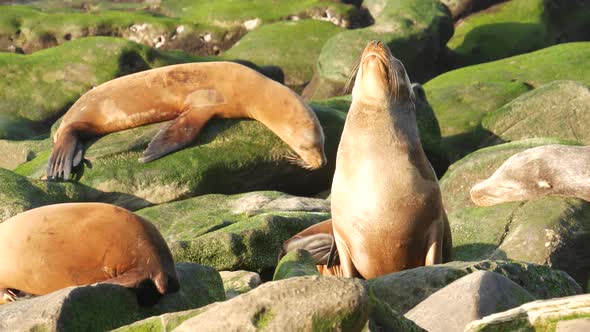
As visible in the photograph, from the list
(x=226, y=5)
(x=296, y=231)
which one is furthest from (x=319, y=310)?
(x=226, y=5)

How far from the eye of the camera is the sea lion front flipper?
1142cm

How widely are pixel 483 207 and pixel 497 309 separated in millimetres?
4647

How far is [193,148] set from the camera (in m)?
11.6

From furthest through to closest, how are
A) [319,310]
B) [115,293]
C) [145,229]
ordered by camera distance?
[145,229]
[115,293]
[319,310]

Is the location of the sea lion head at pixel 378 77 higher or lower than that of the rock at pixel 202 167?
higher

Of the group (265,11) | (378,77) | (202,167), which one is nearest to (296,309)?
(378,77)

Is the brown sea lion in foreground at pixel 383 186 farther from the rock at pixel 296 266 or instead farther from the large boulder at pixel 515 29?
the large boulder at pixel 515 29

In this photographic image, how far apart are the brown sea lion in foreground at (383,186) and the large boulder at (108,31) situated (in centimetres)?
1841

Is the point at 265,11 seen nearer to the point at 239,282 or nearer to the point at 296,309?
the point at 239,282

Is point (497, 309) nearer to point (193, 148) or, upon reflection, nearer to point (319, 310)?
point (319, 310)

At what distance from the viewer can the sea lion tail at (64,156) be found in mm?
11359

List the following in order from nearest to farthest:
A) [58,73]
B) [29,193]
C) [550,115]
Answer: [29,193]
[550,115]
[58,73]

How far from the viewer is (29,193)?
33.8 feet

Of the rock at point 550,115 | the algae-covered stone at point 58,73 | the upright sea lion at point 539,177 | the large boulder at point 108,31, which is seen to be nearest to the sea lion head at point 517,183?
the upright sea lion at point 539,177
